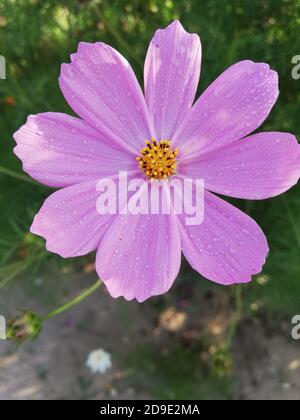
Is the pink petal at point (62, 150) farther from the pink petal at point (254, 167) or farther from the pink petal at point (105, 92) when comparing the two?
the pink petal at point (254, 167)

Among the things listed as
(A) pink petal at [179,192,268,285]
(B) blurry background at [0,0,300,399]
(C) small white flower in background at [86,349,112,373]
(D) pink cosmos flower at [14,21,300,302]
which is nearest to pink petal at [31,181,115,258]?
(D) pink cosmos flower at [14,21,300,302]

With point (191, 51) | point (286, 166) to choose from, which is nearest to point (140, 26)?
point (191, 51)

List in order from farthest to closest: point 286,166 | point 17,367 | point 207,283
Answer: point 17,367, point 207,283, point 286,166

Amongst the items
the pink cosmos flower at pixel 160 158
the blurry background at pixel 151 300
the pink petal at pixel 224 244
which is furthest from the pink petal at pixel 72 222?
the blurry background at pixel 151 300

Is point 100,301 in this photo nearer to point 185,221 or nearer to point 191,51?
point 185,221

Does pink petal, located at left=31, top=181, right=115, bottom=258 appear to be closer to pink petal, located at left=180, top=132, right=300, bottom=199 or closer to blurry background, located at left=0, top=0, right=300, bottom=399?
pink petal, located at left=180, top=132, right=300, bottom=199

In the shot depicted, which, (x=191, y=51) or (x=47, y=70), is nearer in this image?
(x=191, y=51)
